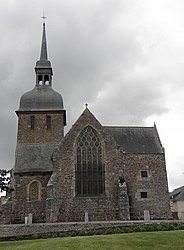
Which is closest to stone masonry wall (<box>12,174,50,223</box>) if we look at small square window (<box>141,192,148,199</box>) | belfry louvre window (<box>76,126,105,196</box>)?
belfry louvre window (<box>76,126,105,196</box>)

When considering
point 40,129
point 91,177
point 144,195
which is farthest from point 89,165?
point 40,129

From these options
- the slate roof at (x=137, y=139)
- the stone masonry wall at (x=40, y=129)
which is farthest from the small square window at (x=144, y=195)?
the stone masonry wall at (x=40, y=129)

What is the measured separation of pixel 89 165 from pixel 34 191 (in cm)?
613

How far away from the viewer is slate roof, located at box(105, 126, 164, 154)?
33.2m

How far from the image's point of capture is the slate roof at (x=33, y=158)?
33.2 m

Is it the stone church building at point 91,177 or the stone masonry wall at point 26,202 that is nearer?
the stone church building at point 91,177

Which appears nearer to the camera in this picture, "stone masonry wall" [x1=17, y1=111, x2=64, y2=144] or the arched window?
the arched window

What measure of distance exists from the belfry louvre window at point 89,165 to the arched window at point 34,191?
178 inches

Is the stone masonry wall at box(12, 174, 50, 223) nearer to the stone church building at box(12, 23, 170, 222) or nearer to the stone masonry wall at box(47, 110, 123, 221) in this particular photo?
the stone church building at box(12, 23, 170, 222)

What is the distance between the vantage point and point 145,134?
117ft

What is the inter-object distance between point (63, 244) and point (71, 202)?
15.3 m

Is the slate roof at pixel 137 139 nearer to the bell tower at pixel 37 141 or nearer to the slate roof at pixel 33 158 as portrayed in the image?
the bell tower at pixel 37 141

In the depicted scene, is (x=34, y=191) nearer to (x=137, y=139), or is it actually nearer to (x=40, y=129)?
(x=40, y=129)

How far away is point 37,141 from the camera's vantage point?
3616cm
